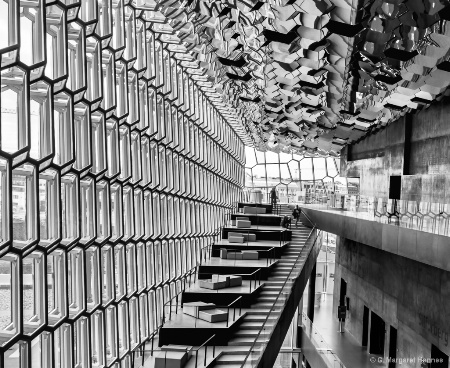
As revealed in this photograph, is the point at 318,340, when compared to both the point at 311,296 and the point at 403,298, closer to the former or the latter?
the point at 403,298

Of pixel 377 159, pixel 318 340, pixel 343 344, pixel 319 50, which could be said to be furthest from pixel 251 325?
pixel 377 159

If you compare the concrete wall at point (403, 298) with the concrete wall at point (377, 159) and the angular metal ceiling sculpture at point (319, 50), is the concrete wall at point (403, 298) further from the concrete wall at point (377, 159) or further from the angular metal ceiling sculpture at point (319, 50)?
the angular metal ceiling sculpture at point (319, 50)

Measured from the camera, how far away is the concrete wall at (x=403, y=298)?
21.2 m

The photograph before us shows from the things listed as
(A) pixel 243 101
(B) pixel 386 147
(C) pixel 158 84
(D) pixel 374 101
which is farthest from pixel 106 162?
(B) pixel 386 147

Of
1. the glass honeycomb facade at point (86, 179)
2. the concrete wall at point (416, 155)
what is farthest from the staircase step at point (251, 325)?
the concrete wall at point (416, 155)

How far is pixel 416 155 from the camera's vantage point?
88.0ft

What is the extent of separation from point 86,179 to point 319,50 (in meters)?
7.87

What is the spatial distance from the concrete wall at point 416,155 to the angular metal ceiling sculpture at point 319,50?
0.85 metres

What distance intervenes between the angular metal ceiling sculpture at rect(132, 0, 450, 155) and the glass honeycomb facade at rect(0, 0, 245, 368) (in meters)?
1.28

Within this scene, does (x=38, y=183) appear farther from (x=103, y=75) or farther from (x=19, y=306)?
(x=103, y=75)

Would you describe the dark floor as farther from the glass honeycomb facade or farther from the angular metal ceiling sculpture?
the glass honeycomb facade

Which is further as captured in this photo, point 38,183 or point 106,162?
point 106,162

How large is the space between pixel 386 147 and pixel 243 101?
7.64 meters

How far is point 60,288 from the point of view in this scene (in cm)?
1119
